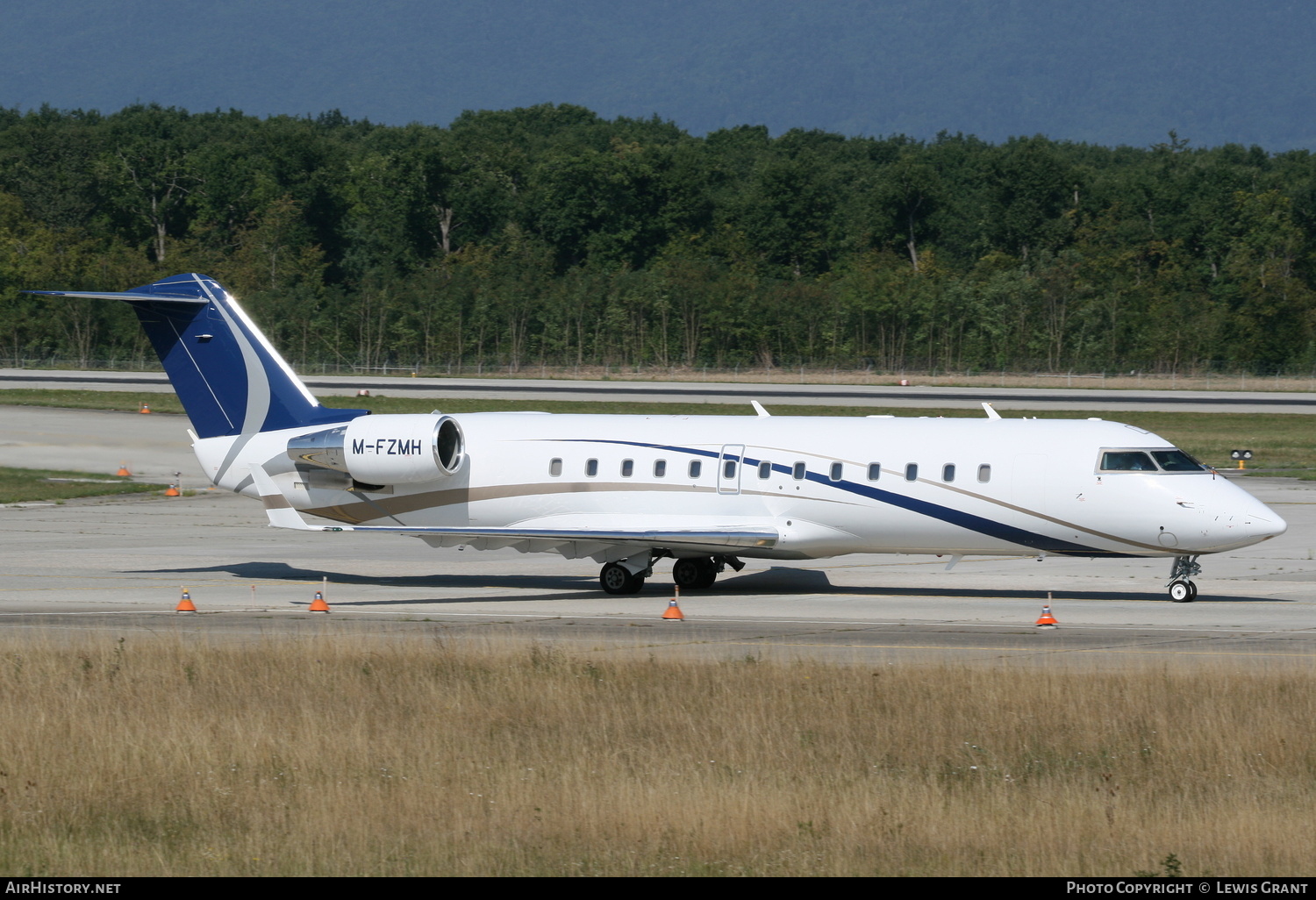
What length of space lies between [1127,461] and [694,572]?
7.92 metres

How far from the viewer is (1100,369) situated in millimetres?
98125

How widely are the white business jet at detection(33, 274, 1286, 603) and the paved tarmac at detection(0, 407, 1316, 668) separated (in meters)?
1.09

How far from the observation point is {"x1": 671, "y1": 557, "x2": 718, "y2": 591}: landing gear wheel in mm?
27688

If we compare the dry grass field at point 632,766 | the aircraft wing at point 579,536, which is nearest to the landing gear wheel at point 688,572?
the aircraft wing at point 579,536

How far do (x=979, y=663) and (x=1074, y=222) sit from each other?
10693 centimetres

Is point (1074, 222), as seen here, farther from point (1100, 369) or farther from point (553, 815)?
point (553, 815)

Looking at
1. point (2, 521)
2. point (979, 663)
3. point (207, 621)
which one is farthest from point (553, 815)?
point (2, 521)

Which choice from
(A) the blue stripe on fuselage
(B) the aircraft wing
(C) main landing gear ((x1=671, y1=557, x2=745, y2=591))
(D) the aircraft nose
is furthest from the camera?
(C) main landing gear ((x1=671, y1=557, x2=745, y2=591))

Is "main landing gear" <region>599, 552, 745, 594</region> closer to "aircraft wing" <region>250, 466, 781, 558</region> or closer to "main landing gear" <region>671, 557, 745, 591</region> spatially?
"main landing gear" <region>671, 557, 745, 591</region>

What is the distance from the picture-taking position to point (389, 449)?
89.1ft

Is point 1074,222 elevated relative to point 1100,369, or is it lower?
elevated

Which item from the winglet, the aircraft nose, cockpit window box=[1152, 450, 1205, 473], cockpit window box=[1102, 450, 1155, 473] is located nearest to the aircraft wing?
the winglet

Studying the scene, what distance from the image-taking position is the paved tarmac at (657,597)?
20.7 metres
